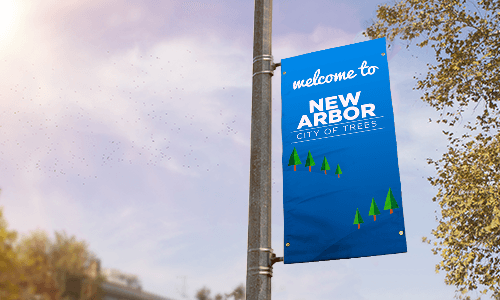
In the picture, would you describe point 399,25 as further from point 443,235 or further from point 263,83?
point 263,83

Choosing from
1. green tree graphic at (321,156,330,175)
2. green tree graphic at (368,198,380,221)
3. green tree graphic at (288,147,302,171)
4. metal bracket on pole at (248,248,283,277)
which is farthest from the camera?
green tree graphic at (288,147,302,171)

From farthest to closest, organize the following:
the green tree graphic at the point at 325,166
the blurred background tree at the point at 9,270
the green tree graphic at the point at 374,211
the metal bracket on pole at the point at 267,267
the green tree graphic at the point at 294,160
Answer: the green tree graphic at the point at 294,160 < the green tree graphic at the point at 325,166 < the green tree graphic at the point at 374,211 < the metal bracket on pole at the point at 267,267 < the blurred background tree at the point at 9,270

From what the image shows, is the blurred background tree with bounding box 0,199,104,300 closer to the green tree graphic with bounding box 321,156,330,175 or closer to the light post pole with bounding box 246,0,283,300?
the light post pole with bounding box 246,0,283,300

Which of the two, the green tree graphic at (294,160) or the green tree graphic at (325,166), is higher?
the green tree graphic at (294,160)

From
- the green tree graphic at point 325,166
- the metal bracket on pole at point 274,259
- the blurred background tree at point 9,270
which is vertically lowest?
the blurred background tree at point 9,270

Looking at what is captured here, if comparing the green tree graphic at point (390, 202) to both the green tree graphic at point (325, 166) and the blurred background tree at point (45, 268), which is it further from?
the blurred background tree at point (45, 268)

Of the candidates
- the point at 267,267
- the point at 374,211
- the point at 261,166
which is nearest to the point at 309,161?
the point at 261,166

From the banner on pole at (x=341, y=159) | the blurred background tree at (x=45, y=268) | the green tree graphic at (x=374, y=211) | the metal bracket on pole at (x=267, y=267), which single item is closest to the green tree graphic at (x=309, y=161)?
the banner on pole at (x=341, y=159)

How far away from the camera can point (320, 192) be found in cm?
527

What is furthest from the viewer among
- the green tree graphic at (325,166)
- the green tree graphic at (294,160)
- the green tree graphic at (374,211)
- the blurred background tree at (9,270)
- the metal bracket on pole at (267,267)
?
the green tree graphic at (294,160)

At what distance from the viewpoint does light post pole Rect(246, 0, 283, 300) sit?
4.87 metres

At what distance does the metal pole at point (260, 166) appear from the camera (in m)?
4.87

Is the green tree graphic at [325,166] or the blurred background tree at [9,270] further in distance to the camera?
the green tree graphic at [325,166]

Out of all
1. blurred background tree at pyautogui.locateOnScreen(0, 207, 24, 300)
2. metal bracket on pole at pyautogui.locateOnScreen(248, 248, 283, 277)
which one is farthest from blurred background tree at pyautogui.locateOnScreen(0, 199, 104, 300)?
metal bracket on pole at pyautogui.locateOnScreen(248, 248, 283, 277)
